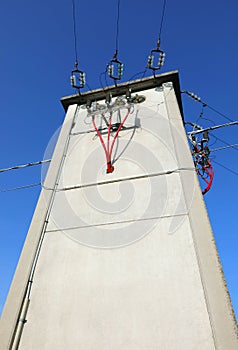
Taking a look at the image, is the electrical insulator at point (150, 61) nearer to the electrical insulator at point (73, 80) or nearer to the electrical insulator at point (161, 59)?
the electrical insulator at point (161, 59)

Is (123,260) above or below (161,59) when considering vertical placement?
below

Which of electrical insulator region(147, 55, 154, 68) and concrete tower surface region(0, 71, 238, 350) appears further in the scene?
electrical insulator region(147, 55, 154, 68)

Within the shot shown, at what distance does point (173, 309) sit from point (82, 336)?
39.7 inches

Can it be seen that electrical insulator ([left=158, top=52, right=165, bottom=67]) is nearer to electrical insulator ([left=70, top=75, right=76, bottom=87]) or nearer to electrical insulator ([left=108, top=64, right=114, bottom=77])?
electrical insulator ([left=108, top=64, right=114, bottom=77])

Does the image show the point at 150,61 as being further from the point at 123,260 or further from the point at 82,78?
the point at 123,260

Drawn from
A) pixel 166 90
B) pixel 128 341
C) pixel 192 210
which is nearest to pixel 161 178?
pixel 192 210

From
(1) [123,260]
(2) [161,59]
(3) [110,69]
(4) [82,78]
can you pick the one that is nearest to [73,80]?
(4) [82,78]

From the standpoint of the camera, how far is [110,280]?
9.87 feet

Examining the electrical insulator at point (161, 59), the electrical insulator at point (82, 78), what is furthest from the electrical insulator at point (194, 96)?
the electrical insulator at point (82, 78)

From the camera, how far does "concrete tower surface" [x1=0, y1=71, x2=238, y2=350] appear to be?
2.52 m

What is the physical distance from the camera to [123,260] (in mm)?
3156

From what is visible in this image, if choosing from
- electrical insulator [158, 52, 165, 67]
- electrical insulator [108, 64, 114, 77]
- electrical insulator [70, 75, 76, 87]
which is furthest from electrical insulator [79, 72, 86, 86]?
electrical insulator [158, 52, 165, 67]

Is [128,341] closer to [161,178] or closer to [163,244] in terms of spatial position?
[163,244]

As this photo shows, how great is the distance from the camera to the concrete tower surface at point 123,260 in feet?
8.28
